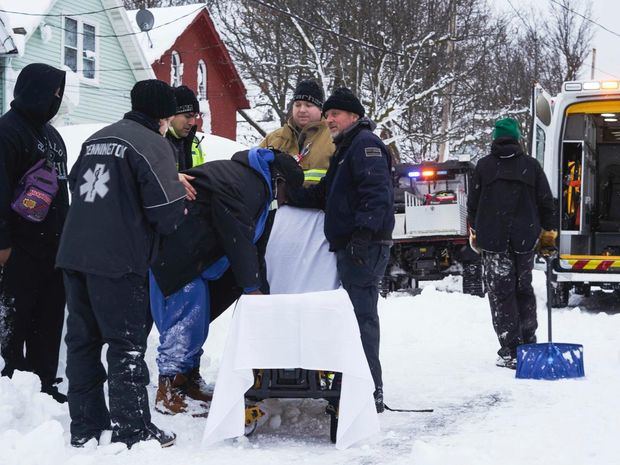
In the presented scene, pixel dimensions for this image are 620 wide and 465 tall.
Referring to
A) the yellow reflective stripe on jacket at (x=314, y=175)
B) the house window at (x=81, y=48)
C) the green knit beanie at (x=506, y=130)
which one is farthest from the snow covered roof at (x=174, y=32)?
the yellow reflective stripe on jacket at (x=314, y=175)

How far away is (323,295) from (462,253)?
10710 mm

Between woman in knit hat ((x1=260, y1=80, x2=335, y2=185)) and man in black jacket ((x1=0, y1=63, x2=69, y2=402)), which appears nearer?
man in black jacket ((x1=0, y1=63, x2=69, y2=402))

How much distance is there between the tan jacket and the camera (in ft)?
19.6

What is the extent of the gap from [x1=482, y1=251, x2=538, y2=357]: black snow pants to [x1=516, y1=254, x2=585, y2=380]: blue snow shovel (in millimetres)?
633

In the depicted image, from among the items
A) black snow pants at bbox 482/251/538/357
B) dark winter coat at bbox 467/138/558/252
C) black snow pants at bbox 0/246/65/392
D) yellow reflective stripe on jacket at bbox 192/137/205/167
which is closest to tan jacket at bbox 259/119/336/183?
yellow reflective stripe on jacket at bbox 192/137/205/167

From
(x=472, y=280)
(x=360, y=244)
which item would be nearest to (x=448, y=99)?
(x=472, y=280)

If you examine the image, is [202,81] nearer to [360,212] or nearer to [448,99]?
[448,99]

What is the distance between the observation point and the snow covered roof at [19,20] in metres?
20.5

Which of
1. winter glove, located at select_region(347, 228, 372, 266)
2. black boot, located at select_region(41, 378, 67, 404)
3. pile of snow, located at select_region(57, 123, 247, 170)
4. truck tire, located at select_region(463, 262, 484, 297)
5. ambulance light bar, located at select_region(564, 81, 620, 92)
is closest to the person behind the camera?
black boot, located at select_region(41, 378, 67, 404)

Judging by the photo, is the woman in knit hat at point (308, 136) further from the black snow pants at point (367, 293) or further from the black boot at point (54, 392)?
the black boot at point (54, 392)

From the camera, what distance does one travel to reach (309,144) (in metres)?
6.03

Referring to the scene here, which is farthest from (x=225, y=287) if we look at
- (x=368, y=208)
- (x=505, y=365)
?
(x=505, y=365)

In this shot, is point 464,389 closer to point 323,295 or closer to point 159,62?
point 323,295

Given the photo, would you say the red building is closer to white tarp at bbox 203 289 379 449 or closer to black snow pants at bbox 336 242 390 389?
black snow pants at bbox 336 242 390 389
